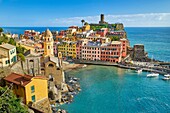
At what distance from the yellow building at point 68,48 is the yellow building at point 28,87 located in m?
45.8

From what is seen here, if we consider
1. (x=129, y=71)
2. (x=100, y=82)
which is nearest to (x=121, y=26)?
(x=129, y=71)

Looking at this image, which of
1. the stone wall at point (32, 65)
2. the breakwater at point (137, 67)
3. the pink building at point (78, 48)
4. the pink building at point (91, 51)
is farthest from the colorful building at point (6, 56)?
the pink building at point (78, 48)

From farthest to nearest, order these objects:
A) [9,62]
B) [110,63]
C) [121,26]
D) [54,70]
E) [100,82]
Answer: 1. [121,26]
2. [110,63]
3. [100,82]
4. [54,70]
5. [9,62]

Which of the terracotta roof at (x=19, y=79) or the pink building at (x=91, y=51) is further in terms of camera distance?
the pink building at (x=91, y=51)

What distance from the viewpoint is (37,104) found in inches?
1188

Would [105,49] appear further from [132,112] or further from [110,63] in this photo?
[132,112]

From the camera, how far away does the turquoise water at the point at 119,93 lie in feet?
114

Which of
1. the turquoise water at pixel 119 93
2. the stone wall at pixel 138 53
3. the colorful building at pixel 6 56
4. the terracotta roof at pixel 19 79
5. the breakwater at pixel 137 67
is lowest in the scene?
the turquoise water at pixel 119 93

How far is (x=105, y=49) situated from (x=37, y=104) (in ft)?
146

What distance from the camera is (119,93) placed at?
42594 mm

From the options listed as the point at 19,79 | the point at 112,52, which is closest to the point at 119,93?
the point at 19,79

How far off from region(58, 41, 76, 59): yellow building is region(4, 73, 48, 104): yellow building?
45763 millimetres

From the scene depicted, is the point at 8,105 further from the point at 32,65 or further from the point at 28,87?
the point at 32,65

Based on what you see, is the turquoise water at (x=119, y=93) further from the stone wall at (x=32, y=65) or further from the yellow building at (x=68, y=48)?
the yellow building at (x=68, y=48)
